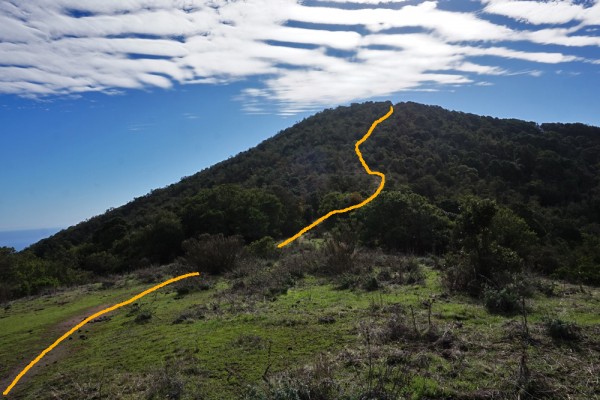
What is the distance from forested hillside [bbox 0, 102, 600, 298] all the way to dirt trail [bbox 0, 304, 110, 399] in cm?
925

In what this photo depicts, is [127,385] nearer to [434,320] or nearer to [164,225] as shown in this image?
[434,320]

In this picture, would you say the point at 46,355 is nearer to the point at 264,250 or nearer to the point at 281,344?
the point at 281,344

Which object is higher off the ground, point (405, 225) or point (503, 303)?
point (405, 225)

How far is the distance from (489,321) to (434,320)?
A: 107 centimetres

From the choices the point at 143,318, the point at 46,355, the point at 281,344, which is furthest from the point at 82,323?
the point at 281,344

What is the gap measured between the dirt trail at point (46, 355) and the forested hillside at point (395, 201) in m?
9.25

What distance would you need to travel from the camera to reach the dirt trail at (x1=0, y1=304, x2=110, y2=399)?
7.82 m

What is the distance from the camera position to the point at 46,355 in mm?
9617

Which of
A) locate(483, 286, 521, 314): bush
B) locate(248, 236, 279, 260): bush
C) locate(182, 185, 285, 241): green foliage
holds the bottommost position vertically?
locate(483, 286, 521, 314): bush

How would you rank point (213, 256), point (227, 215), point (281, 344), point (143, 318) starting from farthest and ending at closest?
point (227, 215) → point (213, 256) → point (143, 318) → point (281, 344)

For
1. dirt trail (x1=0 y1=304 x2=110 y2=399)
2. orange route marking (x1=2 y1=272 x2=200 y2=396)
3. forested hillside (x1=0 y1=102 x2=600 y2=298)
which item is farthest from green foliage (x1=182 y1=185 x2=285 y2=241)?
dirt trail (x1=0 y1=304 x2=110 y2=399)

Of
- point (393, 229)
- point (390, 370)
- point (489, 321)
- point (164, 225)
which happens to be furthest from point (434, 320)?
point (164, 225)

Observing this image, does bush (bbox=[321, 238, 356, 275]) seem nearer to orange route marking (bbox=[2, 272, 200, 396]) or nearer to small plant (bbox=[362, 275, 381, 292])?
small plant (bbox=[362, 275, 381, 292])

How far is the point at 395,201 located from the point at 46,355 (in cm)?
2006
